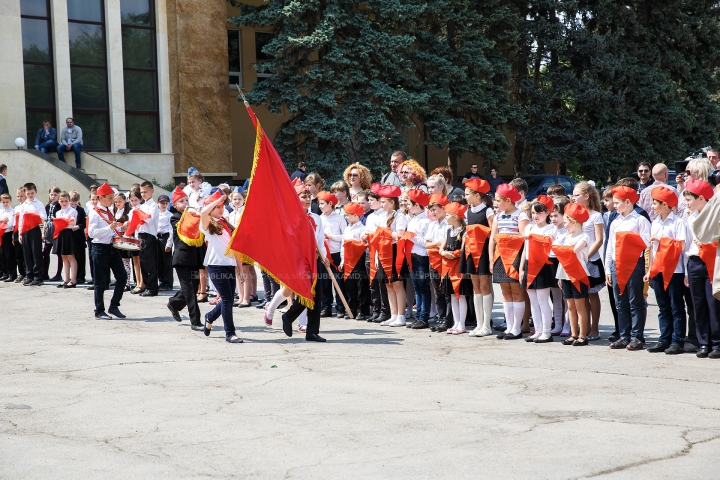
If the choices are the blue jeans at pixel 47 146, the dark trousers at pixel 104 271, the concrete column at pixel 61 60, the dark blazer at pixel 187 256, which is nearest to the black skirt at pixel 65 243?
the dark trousers at pixel 104 271

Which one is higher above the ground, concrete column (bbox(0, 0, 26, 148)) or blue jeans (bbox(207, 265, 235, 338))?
concrete column (bbox(0, 0, 26, 148))

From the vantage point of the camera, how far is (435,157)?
3766 cm

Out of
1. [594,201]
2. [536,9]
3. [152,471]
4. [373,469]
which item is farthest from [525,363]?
[536,9]

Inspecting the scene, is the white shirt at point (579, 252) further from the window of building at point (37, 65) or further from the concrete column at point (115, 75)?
the concrete column at point (115, 75)

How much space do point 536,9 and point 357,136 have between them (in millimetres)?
10723

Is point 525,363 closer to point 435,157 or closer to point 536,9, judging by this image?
point 536,9

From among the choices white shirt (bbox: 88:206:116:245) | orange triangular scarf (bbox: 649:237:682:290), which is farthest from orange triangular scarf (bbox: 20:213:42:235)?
orange triangular scarf (bbox: 649:237:682:290)

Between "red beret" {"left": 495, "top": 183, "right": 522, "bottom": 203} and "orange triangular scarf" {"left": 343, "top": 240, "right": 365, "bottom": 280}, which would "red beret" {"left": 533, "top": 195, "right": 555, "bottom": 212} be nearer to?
"red beret" {"left": 495, "top": 183, "right": 522, "bottom": 203}

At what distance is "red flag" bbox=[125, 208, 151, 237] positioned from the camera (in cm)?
→ 1457

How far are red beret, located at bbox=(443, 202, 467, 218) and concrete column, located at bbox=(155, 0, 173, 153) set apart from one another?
18881mm

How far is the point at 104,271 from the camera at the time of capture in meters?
12.0

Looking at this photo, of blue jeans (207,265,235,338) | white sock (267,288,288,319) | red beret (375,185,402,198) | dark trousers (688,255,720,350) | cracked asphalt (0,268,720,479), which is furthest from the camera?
red beret (375,185,402,198)

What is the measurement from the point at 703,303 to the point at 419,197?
12.6 feet

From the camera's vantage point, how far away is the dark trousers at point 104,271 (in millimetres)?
11977
